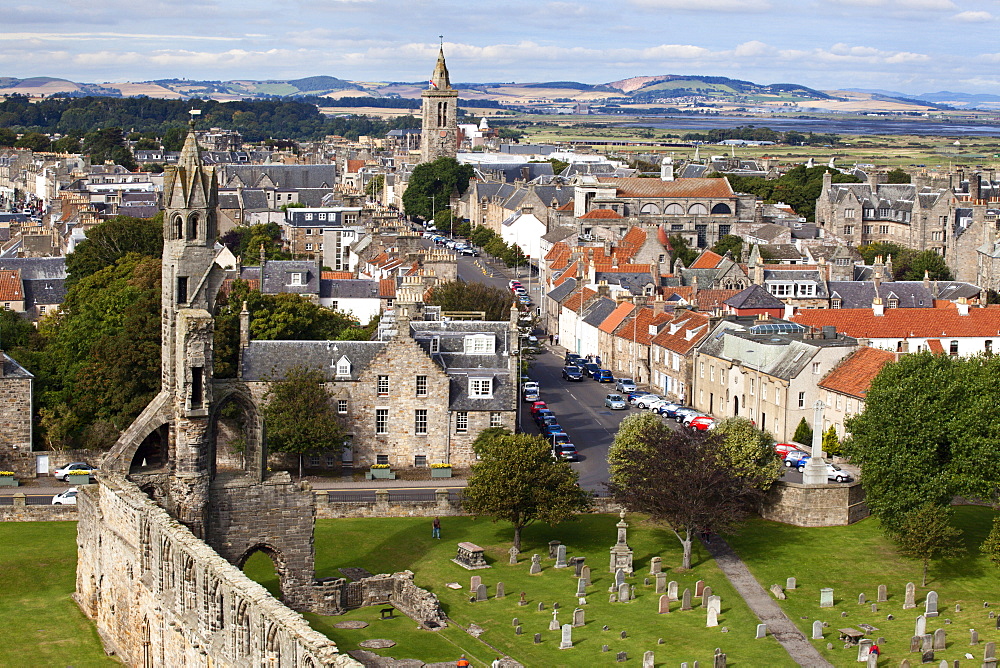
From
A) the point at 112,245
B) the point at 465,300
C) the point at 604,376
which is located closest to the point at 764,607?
the point at 604,376

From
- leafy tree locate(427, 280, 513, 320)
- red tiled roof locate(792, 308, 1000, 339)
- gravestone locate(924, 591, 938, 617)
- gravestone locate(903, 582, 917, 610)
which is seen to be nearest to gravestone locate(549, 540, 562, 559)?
gravestone locate(903, 582, 917, 610)

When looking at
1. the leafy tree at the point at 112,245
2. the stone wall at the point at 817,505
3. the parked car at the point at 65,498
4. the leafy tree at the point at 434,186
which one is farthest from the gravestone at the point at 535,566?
the leafy tree at the point at 434,186

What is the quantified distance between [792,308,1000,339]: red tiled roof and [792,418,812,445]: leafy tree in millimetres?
13520

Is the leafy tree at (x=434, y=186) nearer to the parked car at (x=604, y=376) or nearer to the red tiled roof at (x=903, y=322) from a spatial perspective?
Result: the parked car at (x=604, y=376)

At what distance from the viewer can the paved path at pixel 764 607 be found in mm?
42594

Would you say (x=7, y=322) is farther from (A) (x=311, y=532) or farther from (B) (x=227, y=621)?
(B) (x=227, y=621)

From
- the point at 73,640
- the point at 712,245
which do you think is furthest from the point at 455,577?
the point at 712,245

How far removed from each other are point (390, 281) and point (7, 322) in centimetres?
2660

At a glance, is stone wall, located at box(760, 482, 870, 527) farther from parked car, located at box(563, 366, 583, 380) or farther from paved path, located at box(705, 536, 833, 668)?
parked car, located at box(563, 366, 583, 380)

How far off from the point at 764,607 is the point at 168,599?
63.5 ft

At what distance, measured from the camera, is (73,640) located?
138ft

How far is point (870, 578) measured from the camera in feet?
165

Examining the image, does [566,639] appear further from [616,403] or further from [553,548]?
[616,403]

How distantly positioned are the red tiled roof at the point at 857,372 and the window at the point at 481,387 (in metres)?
16.5
